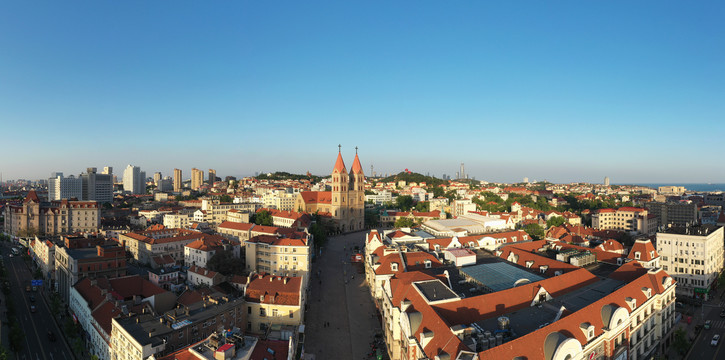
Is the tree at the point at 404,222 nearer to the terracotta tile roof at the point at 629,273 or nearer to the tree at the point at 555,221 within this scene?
the tree at the point at 555,221

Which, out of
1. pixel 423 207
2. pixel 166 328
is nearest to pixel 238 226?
pixel 166 328

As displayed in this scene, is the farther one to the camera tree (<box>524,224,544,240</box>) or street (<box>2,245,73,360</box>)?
tree (<box>524,224,544,240</box>)

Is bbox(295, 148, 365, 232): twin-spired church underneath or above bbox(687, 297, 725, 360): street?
above

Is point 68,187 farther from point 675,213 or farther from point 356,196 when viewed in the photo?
point 675,213

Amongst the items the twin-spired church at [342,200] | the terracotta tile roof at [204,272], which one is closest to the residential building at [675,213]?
the twin-spired church at [342,200]

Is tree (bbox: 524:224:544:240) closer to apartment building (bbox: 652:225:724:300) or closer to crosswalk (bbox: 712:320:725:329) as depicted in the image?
apartment building (bbox: 652:225:724:300)

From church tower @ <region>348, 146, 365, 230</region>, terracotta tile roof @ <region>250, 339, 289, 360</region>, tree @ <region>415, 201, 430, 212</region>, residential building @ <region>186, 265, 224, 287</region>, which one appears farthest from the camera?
tree @ <region>415, 201, 430, 212</region>

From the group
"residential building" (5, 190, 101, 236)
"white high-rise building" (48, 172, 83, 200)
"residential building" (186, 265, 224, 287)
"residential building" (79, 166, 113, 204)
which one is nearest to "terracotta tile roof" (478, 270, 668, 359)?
"residential building" (186, 265, 224, 287)
